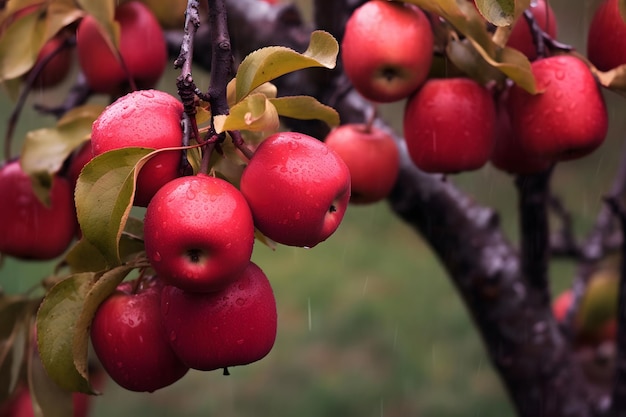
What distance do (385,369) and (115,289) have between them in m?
1.75

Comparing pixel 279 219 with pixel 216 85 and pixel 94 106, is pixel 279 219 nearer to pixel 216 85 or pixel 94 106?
pixel 216 85

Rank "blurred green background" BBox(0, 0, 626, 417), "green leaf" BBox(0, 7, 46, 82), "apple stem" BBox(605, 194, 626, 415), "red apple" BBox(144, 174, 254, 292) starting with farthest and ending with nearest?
"blurred green background" BBox(0, 0, 626, 417) < "apple stem" BBox(605, 194, 626, 415) < "green leaf" BBox(0, 7, 46, 82) < "red apple" BBox(144, 174, 254, 292)

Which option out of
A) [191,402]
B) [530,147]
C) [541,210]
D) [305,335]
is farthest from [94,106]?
[305,335]

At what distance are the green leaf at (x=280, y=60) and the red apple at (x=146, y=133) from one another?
56 millimetres

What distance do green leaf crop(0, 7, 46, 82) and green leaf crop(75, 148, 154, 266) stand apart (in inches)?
14.2

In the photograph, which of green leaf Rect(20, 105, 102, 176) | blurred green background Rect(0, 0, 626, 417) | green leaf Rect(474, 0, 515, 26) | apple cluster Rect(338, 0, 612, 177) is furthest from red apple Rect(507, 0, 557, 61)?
blurred green background Rect(0, 0, 626, 417)

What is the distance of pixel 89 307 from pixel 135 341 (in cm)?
4

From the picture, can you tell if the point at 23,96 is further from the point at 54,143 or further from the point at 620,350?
the point at 620,350

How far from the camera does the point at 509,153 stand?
0.86 m

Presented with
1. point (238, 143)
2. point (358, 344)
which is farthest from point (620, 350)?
point (358, 344)

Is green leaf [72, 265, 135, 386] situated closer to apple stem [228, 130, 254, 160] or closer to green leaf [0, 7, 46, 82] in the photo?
apple stem [228, 130, 254, 160]

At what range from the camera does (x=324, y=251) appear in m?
2.95

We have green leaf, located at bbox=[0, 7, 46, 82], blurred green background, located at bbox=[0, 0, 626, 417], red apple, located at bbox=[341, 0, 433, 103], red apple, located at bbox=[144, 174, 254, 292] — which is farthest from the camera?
blurred green background, located at bbox=[0, 0, 626, 417]

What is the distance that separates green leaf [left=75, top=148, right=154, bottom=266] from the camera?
0.57m
